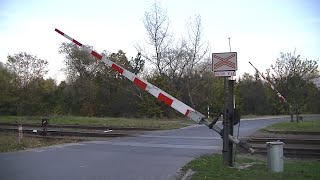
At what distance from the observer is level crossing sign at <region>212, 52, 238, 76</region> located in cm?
1002

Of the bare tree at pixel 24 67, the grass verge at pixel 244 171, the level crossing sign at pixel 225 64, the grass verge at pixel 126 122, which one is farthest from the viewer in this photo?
the bare tree at pixel 24 67

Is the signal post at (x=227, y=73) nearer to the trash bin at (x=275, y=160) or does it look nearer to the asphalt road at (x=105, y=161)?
the trash bin at (x=275, y=160)

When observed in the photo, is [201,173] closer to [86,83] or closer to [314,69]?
[314,69]

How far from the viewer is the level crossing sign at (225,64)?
395 inches

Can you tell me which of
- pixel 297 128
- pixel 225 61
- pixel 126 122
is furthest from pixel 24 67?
pixel 225 61

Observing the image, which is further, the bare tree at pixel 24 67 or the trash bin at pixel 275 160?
the bare tree at pixel 24 67

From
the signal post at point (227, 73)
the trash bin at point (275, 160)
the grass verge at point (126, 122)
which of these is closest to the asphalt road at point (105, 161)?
Result: the signal post at point (227, 73)

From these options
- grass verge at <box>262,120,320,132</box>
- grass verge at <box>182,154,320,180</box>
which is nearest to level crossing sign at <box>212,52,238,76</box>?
grass verge at <box>182,154,320,180</box>

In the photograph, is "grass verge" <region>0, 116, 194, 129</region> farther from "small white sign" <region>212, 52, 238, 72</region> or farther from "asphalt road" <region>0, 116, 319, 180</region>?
"small white sign" <region>212, 52, 238, 72</region>

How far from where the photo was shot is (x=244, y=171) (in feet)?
31.8

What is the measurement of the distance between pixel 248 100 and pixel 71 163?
1927 inches

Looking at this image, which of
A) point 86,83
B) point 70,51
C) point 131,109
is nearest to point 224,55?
point 131,109

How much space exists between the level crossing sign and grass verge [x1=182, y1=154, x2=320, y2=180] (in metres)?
2.52

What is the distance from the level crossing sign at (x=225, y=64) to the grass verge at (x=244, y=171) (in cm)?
252
